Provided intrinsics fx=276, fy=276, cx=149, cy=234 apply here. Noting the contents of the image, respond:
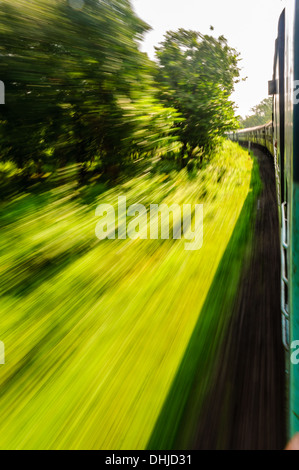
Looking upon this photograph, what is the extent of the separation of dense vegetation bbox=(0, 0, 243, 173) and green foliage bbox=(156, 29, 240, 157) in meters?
3.95

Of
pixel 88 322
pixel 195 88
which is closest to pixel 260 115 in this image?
pixel 195 88

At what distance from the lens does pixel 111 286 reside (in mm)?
3998

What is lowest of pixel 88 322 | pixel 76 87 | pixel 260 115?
pixel 88 322

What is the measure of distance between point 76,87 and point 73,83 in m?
0.16

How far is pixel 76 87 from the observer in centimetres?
740

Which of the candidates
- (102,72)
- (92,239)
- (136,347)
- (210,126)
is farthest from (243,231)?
(210,126)

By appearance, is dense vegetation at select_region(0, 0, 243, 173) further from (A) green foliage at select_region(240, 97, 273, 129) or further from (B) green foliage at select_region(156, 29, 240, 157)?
(A) green foliage at select_region(240, 97, 273, 129)

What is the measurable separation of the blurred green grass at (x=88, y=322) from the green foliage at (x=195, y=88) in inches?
344

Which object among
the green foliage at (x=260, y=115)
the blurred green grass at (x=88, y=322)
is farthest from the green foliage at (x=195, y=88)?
the green foliage at (x=260, y=115)

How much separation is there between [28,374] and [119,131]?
741 centimetres

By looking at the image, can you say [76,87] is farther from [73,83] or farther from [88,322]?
[88,322]

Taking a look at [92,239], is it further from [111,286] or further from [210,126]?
[210,126]

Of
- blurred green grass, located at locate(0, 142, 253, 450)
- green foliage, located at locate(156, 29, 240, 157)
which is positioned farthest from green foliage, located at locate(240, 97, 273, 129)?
blurred green grass, located at locate(0, 142, 253, 450)

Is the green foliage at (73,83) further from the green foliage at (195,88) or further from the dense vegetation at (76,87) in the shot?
the green foliage at (195,88)
